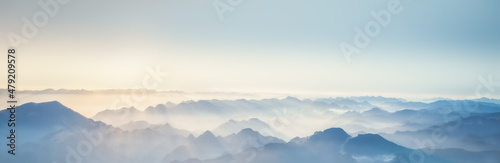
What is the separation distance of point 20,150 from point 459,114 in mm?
223980

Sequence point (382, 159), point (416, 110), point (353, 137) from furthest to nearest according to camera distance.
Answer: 1. point (416, 110)
2. point (353, 137)
3. point (382, 159)

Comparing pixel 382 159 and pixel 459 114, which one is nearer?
pixel 382 159

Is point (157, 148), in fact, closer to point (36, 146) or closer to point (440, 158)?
point (36, 146)

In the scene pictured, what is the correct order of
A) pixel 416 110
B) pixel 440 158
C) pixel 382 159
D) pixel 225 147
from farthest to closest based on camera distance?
pixel 225 147 < pixel 416 110 < pixel 382 159 < pixel 440 158

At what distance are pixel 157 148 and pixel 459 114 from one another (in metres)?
160

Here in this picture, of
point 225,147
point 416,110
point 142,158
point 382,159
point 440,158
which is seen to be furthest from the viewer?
point 225,147

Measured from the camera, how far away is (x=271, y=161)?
5241 inches

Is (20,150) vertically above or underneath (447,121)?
above

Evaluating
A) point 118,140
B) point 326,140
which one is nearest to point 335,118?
point 326,140

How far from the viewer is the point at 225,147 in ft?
629

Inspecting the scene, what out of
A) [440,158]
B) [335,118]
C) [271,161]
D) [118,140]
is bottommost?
[440,158]

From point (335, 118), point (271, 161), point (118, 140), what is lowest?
point (271, 161)

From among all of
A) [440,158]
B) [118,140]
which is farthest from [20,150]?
[440,158]

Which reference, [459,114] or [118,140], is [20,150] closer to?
[118,140]
